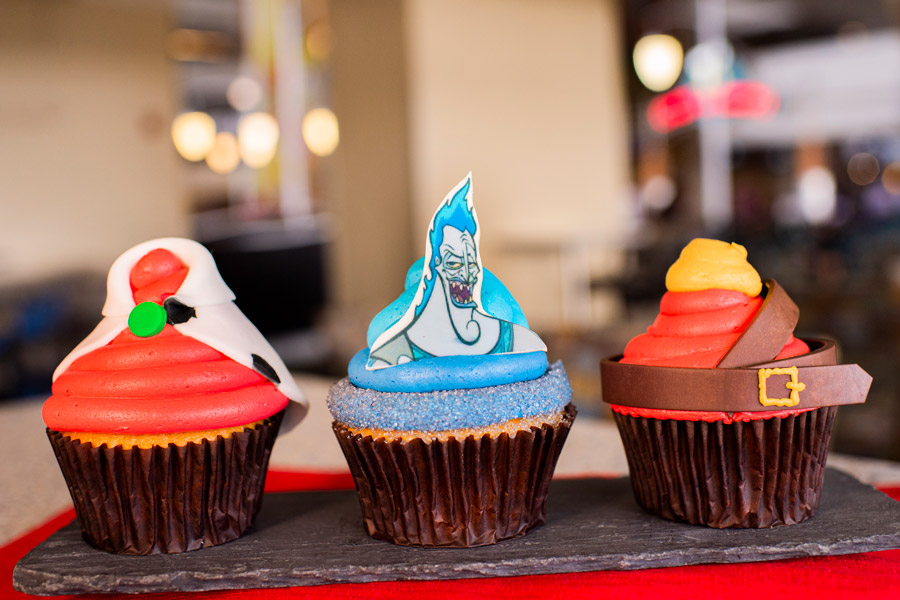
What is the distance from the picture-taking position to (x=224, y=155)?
9641 mm

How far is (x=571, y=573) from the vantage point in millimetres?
898

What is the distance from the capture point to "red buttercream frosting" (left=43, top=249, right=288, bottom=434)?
0.94 m

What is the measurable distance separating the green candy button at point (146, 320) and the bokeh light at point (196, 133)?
7364 millimetres

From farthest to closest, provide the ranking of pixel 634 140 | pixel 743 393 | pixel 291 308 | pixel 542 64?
pixel 634 140, pixel 291 308, pixel 542 64, pixel 743 393

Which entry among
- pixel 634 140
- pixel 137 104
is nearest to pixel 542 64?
pixel 137 104

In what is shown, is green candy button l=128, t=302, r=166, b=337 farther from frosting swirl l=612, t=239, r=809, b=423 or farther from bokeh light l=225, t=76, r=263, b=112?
bokeh light l=225, t=76, r=263, b=112

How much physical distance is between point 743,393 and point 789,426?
84mm

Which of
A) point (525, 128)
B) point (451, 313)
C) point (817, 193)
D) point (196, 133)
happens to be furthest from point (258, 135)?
point (817, 193)

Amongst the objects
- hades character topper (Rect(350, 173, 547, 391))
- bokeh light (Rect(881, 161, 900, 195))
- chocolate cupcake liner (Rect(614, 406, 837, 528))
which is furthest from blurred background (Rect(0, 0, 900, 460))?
bokeh light (Rect(881, 161, 900, 195))

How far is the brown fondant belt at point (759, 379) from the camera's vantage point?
0.93 metres

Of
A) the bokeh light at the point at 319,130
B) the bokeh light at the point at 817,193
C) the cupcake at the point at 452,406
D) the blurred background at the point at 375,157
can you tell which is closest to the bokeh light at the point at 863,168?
the bokeh light at the point at 817,193

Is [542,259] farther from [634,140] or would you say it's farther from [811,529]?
[634,140]

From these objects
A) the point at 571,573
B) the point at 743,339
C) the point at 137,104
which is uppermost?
the point at 137,104

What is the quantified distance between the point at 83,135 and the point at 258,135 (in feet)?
11.8
